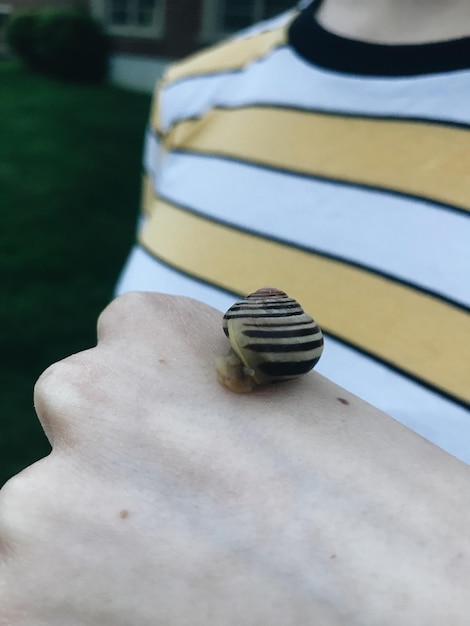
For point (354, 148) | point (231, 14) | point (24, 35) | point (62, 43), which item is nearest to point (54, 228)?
point (354, 148)

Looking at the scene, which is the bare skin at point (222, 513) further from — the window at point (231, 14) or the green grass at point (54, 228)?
the window at point (231, 14)

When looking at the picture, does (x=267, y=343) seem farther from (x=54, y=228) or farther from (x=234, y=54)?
(x=54, y=228)

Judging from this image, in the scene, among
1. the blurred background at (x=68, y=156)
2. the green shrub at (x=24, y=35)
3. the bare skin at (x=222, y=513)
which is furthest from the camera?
the green shrub at (x=24, y=35)

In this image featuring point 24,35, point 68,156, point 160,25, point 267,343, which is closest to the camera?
point 267,343

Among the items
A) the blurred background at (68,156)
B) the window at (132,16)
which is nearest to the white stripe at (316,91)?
the blurred background at (68,156)

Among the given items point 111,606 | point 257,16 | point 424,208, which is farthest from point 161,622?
point 257,16

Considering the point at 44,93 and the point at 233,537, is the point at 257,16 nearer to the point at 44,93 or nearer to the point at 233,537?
the point at 44,93
